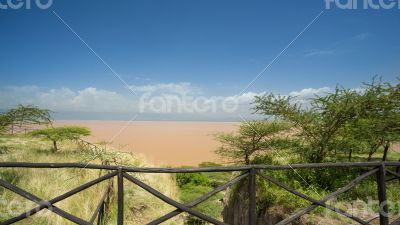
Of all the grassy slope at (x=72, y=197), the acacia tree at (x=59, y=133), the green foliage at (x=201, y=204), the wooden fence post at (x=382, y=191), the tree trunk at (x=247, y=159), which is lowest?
the green foliage at (x=201, y=204)

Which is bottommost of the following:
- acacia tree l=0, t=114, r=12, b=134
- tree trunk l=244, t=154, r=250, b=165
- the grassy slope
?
the grassy slope

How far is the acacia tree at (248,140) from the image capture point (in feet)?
40.3

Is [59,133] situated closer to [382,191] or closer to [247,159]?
[247,159]

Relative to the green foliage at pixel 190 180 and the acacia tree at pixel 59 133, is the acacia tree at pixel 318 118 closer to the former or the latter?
the green foliage at pixel 190 180

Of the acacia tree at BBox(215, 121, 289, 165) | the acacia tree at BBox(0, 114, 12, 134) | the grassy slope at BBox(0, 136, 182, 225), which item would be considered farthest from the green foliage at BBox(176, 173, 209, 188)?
the acacia tree at BBox(0, 114, 12, 134)

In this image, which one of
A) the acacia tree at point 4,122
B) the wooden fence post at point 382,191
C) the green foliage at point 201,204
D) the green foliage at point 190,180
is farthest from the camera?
the green foliage at point 190,180

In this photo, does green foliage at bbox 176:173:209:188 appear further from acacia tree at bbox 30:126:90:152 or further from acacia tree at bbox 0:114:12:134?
acacia tree at bbox 0:114:12:134

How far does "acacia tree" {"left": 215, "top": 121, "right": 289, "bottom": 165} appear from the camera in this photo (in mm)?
12297

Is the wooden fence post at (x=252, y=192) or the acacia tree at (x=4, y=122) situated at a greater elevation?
the acacia tree at (x=4, y=122)

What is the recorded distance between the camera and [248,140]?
42.5ft

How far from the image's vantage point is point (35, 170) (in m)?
12.4

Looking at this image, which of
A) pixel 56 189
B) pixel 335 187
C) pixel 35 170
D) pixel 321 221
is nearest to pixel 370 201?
pixel 335 187

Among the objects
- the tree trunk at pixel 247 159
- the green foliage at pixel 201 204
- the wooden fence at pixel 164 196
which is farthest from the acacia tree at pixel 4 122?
the wooden fence at pixel 164 196

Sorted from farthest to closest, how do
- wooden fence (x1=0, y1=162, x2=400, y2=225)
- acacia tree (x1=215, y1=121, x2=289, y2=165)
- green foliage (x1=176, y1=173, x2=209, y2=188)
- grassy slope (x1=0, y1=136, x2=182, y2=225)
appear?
green foliage (x1=176, y1=173, x2=209, y2=188) → acacia tree (x1=215, y1=121, x2=289, y2=165) → grassy slope (x1=0, y1=136, x2=182, y2=225) → wooden fence (x1=0, y1=162, x2=400, y2=225)
